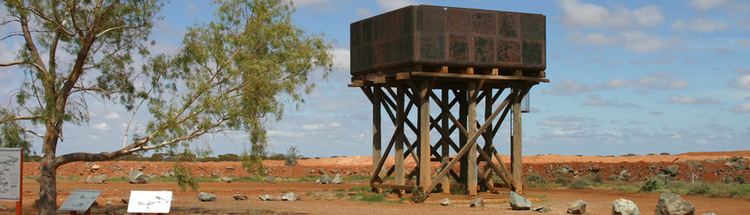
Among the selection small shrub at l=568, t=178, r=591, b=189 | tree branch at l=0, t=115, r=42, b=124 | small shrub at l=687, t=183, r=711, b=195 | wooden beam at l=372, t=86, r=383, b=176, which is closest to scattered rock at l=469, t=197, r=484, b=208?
wooden beam at l=372, t=86, r=383, b=176

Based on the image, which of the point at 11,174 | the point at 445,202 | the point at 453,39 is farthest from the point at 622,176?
the point at 11,174

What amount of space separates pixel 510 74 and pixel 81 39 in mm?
13770

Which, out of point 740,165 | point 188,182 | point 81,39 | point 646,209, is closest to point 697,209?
point 646,209

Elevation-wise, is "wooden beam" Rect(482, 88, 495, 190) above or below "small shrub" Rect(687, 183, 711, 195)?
above

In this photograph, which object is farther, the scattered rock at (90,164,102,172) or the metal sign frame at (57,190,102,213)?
the scattered rock at (90,164,102,172)

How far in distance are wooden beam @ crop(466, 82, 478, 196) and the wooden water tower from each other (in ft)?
0.10

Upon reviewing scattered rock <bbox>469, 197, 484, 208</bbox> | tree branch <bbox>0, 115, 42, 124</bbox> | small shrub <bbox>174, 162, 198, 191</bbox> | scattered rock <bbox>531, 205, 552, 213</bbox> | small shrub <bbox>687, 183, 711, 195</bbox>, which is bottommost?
scattered rock <bbox>531, 205, 552, 213</bbox>

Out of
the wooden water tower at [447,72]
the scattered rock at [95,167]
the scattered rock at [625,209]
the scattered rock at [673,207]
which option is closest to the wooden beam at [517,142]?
the wooden water tower at [447,72]

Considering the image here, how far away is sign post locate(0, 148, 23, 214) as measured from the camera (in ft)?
57.7

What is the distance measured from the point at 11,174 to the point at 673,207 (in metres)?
14.9

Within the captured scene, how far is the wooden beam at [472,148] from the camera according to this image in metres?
28.3

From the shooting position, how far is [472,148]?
28766mm

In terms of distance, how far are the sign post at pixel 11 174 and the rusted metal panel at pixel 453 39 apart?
12152mm

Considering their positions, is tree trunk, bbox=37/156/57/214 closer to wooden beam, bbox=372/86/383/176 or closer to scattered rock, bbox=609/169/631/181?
wooden beam, bbox=372/86/383/176
